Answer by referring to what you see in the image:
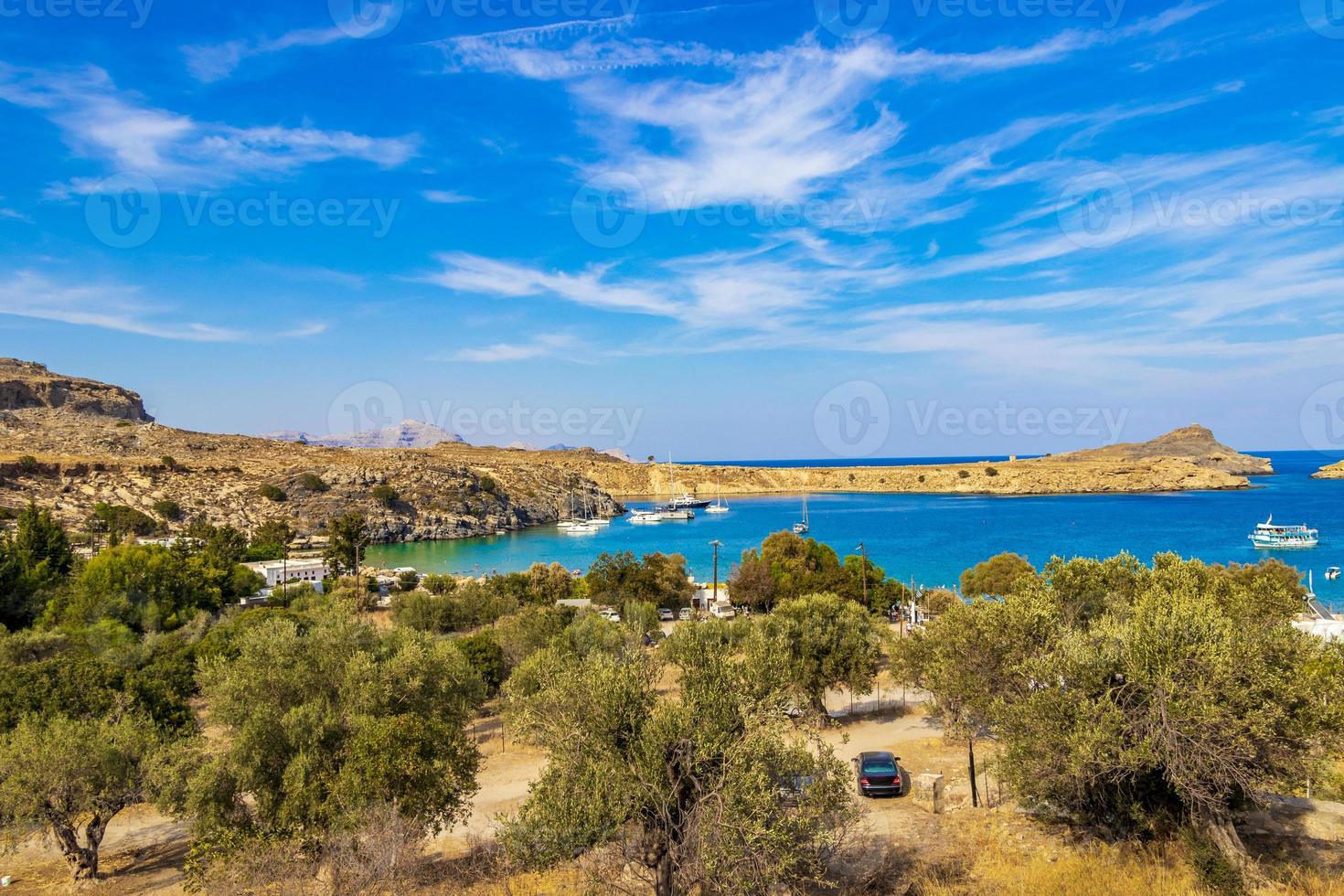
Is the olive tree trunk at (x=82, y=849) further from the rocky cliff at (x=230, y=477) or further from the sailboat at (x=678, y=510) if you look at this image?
the sailboat at (x=678, y=510)

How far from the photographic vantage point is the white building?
5831 centimetres

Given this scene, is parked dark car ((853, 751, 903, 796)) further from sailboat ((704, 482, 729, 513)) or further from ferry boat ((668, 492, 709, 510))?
sailboat ((704, 482, 729, 513))

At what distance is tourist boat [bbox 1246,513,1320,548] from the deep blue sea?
3.46ft

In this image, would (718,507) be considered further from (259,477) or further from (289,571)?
(289,571)

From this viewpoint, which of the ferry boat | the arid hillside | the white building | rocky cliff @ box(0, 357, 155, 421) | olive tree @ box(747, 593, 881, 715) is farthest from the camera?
the ferry boat

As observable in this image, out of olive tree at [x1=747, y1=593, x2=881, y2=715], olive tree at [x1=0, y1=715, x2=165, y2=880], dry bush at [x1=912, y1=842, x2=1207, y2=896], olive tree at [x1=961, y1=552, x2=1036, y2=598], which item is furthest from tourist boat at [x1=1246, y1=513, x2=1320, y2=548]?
olive tree at [x1=0, y1=715, x2=165, y2=880]

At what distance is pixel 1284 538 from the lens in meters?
77.3

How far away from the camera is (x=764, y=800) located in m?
10.1

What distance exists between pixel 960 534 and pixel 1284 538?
33717 millimetres

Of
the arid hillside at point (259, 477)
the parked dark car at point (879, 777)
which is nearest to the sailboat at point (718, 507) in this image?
the arid hillside at point (259, 477)

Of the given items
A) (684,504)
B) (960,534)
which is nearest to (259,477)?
(684,504)

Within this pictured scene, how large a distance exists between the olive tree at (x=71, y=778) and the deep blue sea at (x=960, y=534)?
54697 millimetres

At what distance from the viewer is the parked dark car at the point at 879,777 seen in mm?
18469

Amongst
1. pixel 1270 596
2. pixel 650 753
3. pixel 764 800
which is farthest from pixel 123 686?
pixel 1270 596
